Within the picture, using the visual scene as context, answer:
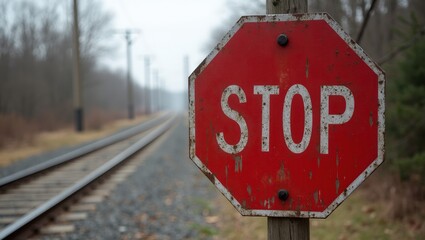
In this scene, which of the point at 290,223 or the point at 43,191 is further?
the point at 43,191

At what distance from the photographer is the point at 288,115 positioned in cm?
152

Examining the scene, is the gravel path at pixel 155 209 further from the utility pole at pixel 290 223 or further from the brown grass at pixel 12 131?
the brown grass at pixel 12 131

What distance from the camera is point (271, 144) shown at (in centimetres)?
154

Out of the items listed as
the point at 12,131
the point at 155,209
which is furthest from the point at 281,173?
the point at 12,131

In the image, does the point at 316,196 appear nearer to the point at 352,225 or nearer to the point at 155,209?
the point at 352,225

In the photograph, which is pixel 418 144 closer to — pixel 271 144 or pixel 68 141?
pixel 271 144

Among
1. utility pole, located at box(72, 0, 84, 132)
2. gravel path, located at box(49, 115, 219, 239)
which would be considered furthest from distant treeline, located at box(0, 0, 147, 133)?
gravel path, located at box(49, 115, 219, 239)

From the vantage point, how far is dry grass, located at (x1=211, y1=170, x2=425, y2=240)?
4410mm

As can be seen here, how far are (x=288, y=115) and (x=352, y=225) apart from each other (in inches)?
153

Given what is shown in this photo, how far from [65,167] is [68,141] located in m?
8.10

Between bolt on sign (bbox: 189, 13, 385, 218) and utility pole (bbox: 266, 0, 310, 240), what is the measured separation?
75 millimetres

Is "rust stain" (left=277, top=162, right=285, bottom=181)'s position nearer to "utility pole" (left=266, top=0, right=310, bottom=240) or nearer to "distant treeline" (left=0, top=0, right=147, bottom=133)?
"utility pole" (left=266, top=0, right=310, bottom=240)

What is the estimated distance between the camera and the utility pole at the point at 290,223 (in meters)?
1.60

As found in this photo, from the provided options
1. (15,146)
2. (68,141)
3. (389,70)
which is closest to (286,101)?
(389,70)
